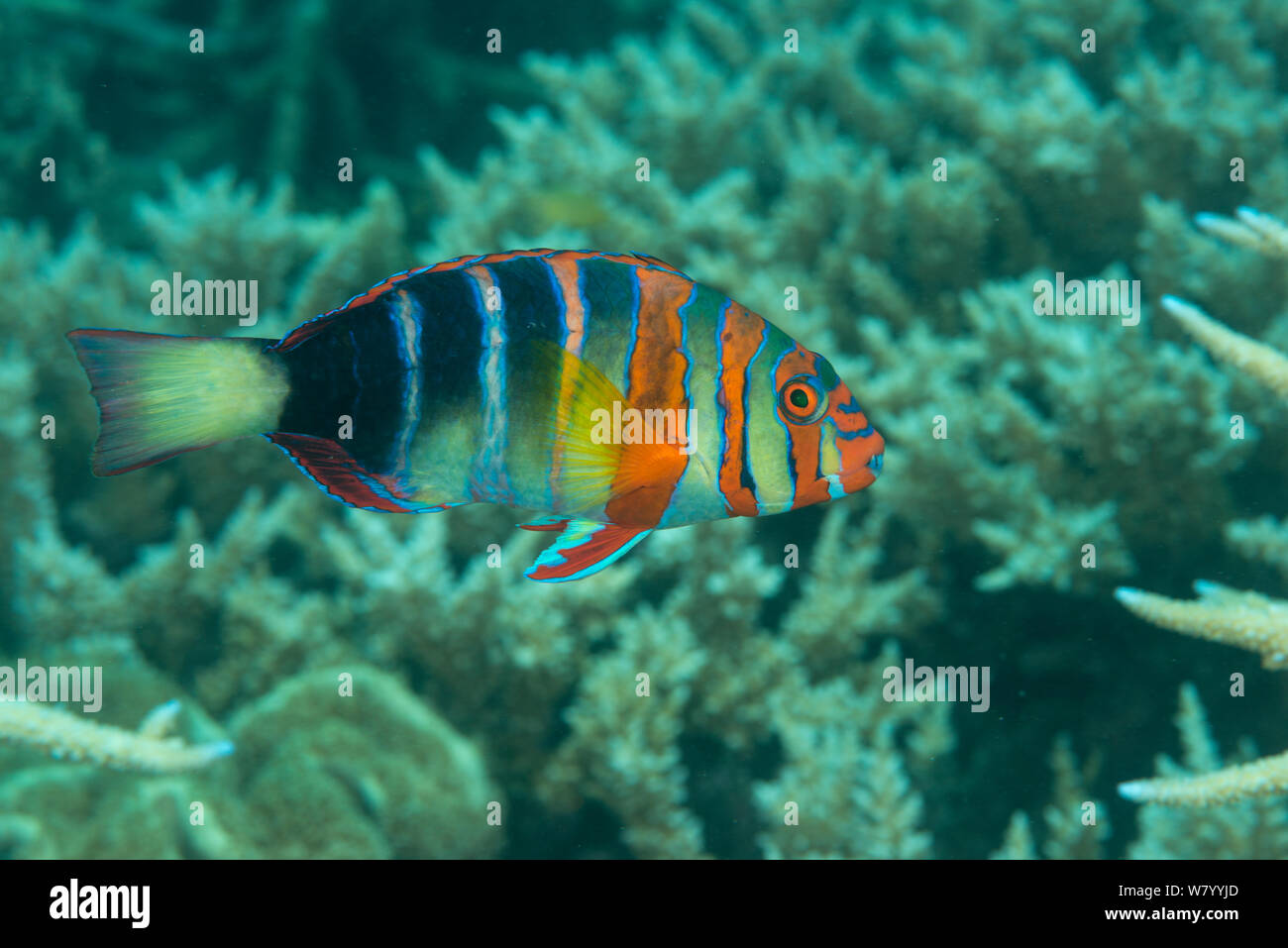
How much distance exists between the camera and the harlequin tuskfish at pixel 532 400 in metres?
1.22

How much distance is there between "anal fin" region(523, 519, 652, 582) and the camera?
4.14 feet

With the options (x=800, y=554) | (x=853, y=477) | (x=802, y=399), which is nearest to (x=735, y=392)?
(x=802, y=399)

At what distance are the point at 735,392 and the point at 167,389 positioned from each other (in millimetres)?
823

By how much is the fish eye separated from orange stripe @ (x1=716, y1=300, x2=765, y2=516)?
0.07 m

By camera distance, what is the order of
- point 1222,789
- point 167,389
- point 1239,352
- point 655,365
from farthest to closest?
point 1239,352
point 1222,789
point 655,365
point 167,389

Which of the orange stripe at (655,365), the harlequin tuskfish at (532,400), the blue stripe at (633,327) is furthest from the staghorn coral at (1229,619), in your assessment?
the blue stripe at (633,327)

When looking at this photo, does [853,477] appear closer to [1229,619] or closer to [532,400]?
[532,400]

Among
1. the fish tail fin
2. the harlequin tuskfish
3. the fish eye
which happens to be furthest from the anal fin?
the fish tail fin

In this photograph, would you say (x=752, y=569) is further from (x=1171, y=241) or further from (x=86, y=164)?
(x=86, y=164)

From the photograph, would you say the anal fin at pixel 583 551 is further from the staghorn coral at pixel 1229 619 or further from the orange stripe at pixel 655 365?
the staghorn coral at pixel 1229 619

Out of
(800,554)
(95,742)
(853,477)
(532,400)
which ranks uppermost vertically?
(532,400)

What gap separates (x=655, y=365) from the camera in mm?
1318

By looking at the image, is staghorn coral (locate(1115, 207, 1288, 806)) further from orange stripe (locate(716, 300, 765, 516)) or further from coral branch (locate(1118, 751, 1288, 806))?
orange stripe (locate(716, 300, 765, 516))
